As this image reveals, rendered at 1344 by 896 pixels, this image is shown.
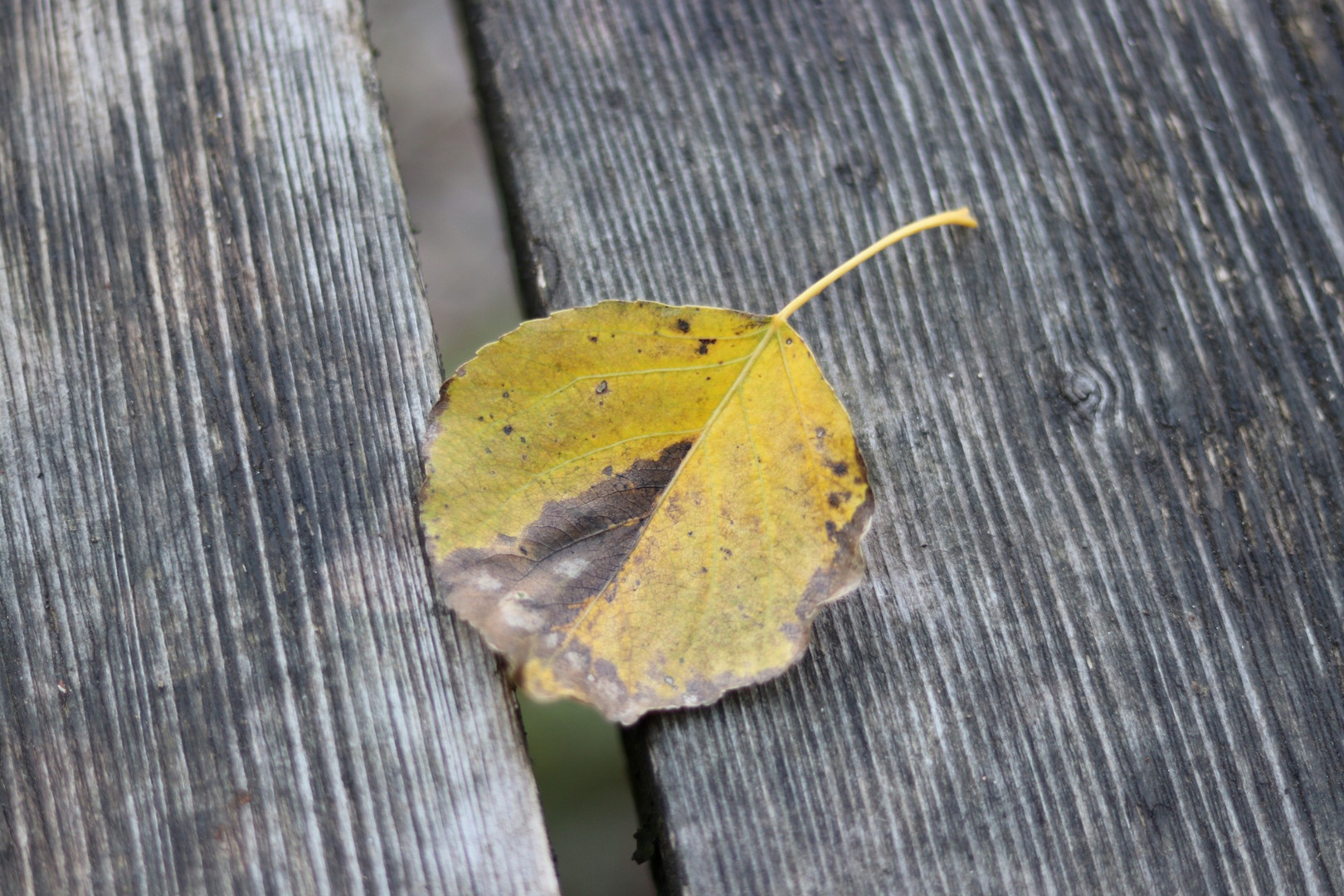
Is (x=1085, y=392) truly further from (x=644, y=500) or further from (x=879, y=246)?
(x=644, y=500)

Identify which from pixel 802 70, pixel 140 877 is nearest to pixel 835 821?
pixel 140 877

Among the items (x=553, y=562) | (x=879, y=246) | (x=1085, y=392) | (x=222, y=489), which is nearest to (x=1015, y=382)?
(x=1085, y=392)

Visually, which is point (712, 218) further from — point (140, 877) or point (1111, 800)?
point (140, 877)

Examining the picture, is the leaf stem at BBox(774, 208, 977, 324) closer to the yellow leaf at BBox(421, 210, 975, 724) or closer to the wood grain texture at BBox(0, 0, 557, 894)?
the yellow leaf at BBox(421, 210, 975, 724)

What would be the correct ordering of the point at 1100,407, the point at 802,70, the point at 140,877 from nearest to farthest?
the point at 140,877
the point at 1100,407
the point at 802,70

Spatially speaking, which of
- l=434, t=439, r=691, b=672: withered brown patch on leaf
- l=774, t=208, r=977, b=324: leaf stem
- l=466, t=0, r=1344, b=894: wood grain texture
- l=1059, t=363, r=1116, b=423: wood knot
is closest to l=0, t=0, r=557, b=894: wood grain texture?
l=434, t=439, r=691, b=672: withered brown patch on leaf

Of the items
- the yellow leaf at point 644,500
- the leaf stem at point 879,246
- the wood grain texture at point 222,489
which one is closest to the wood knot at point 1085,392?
the leaf stem at point 879,246

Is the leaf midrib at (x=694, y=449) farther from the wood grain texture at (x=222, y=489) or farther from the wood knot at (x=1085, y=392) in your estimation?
the wood knot at (x=1085, y=392)
